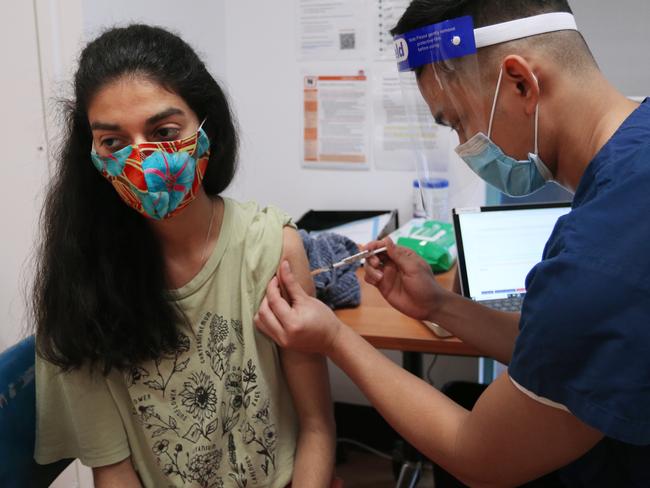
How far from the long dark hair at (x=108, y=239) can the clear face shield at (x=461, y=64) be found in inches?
16.2

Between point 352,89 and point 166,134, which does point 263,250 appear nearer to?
point 166,134

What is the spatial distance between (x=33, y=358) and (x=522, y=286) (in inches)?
48.3

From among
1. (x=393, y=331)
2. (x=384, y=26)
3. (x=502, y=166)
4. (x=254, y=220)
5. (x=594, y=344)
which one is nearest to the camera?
(x=594, y=344)

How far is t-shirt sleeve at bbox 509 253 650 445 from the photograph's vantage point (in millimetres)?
681

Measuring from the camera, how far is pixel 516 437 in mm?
790

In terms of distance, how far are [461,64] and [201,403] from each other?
2.56 feet

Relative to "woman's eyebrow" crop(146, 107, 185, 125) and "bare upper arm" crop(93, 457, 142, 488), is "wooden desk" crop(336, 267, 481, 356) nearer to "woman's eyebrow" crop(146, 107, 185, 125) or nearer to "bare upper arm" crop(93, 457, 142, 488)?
"bare upper arm" crop(93, 457, 142, 488)

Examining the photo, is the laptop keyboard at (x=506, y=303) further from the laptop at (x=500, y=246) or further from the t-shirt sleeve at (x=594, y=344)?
the t-shirt sleeve at (x=594, y=344)

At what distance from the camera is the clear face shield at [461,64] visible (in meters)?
0.87

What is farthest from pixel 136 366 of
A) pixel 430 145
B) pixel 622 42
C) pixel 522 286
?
pixel 622 42

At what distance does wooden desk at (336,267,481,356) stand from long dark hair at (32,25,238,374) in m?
0.53

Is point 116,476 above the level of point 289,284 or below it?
below

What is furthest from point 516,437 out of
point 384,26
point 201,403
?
point 384,26

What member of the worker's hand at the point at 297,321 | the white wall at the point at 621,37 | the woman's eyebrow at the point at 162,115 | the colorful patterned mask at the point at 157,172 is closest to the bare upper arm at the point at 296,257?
the worker's hand at the point at 297,321
